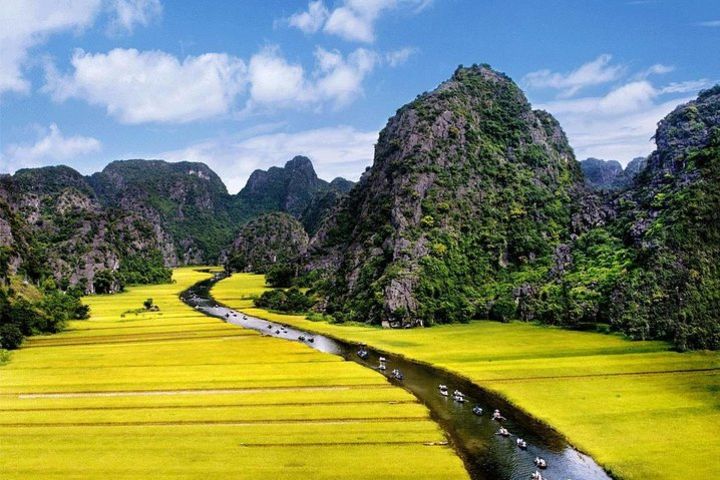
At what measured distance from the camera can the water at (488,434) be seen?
40656 mm

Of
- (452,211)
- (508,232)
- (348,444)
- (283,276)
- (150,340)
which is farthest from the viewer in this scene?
(283,276)

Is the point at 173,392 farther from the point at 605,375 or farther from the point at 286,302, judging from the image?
the point at 286,302

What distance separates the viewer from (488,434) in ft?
159

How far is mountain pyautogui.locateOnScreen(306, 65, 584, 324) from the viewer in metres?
121

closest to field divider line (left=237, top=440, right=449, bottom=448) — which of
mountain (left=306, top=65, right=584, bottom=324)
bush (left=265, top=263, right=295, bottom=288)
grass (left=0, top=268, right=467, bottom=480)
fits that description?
grass (left=0, top=268, right=467, bottom=480)

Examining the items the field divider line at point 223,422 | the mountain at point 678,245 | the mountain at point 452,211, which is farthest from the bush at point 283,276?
the field divider line at point 223,422

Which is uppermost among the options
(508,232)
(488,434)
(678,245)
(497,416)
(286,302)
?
(508,232)

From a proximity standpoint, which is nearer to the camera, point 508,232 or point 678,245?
point 678,245

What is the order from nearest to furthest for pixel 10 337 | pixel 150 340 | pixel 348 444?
pixel 348 444 < pixel 10 337 < pixel 150 340

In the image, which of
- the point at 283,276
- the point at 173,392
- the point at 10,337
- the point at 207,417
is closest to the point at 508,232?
the point at 283,276

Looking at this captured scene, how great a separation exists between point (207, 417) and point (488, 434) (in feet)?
84.3

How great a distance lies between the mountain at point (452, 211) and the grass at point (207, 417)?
1594 inches

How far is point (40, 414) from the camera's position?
177ft

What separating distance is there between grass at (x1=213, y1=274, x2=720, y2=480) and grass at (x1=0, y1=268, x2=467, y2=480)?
40.3 feet
